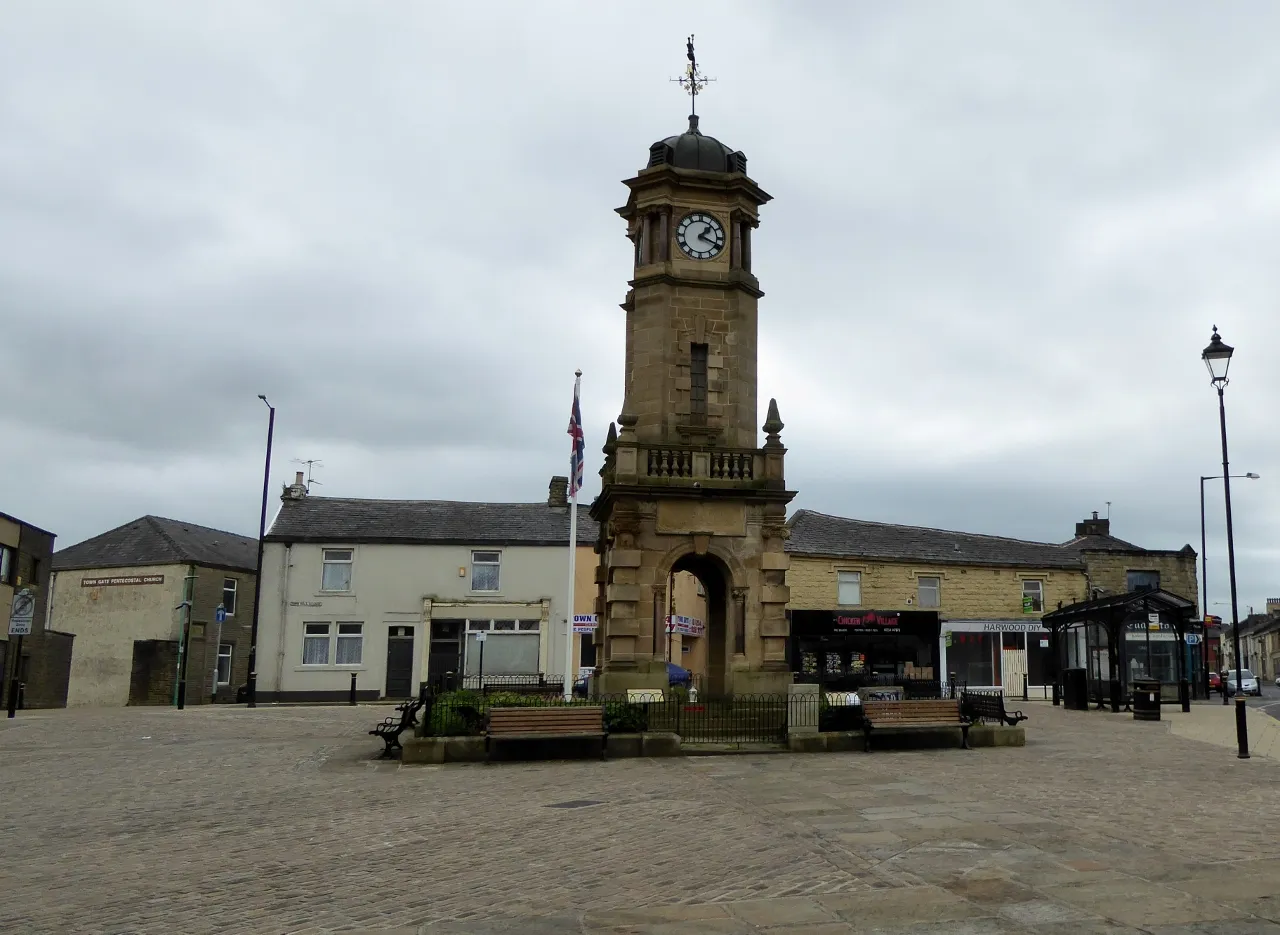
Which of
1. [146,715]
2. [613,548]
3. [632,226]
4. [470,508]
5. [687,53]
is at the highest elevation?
[687,53]

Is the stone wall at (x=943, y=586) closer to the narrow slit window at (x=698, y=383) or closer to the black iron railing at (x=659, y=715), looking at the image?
the narrow slit window at (x=698, y=383)

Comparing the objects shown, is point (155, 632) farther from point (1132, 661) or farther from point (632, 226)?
point (1132, 661)

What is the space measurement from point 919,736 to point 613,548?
686cm

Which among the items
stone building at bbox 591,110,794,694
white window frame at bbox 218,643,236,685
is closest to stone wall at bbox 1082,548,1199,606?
stone building at bbox 591,110,794,694

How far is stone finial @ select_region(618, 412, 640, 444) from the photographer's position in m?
21.0

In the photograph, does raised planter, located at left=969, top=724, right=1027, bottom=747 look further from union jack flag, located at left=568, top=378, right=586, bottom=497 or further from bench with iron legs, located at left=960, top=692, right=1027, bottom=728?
union jack flag, located at left=568, top=378, right=586, bottom=497

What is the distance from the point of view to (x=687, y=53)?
975 inches

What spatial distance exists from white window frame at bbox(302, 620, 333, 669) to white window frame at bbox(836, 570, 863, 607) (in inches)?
777

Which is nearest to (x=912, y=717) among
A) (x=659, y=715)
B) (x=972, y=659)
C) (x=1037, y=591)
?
(x=659, y=715)

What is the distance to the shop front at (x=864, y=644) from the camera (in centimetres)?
3678

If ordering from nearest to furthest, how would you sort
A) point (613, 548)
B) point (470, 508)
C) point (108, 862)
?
point (108, 862), point (613, 548), point (470, 508)

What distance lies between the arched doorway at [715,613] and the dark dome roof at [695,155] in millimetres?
8942

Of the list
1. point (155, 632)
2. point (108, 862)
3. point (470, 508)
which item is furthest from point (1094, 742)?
point (155, 632)

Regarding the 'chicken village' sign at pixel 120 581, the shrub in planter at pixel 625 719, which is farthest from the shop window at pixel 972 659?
the 'chicken village' sign at pixel 120 581
